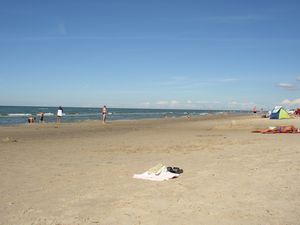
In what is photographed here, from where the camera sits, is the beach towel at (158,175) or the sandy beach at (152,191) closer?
the sandy beach at (152,191)

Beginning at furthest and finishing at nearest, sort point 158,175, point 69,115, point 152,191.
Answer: point 69,115
point 158,175
point 152,191

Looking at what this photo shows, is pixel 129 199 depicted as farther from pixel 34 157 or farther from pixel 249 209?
pixel 34 157

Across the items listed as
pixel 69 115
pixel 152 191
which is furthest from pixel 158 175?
pixel 69 115

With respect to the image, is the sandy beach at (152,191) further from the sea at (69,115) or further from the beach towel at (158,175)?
the sea at (69,115)

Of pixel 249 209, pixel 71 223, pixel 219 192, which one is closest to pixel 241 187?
pixel 219 192

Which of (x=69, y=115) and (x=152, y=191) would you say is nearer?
(x=152, y=191)

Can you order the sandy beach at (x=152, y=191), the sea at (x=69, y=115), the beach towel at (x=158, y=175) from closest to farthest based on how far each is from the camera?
1. the sandy beach at (x=152, y=191)
2. the beach towel at (x=158, y=175)
3. the sea at (x=69, y=115)

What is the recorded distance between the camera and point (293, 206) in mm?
6113

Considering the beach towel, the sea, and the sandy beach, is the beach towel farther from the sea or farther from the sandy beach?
the sea

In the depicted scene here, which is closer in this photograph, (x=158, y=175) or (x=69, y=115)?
(x=158, y=175)

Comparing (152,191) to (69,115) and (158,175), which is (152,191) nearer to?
(158,175)

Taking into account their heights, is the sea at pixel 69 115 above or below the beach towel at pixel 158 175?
below

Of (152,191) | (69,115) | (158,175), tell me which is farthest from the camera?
(69,115)

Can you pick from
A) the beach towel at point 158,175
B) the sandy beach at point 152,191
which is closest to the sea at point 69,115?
the sandy beach at point 152,191
